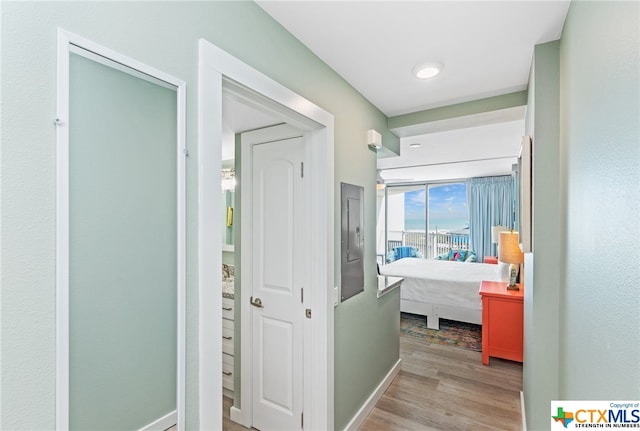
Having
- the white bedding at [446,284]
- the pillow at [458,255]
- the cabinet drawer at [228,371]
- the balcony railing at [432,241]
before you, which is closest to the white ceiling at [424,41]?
the cabinet drawer at [228,371]

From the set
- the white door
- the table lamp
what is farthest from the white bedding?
the white door

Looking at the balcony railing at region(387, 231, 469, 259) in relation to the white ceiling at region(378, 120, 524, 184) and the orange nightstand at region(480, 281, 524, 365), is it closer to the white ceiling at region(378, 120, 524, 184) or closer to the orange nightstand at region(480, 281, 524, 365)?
the white ceiling at region(378, 120, 524, 184)

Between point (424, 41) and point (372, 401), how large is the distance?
2528 millimetres

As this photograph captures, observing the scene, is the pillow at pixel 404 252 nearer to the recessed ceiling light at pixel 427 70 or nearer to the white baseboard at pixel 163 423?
the recessed ceiling light at pixel 427 70

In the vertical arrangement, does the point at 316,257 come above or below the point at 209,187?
below

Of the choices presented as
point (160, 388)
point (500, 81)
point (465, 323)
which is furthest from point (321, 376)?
point (465, 323)

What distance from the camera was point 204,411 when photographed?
3.49 ft

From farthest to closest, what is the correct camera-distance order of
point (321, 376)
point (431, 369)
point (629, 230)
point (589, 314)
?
point (431, 369)
point (321, 376)
point (589, 314)
point (629, 230)

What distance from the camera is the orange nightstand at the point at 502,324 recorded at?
310 cm

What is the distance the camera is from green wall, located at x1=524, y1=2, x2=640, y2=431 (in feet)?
2.39

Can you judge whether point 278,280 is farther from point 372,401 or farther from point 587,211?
point 587,211

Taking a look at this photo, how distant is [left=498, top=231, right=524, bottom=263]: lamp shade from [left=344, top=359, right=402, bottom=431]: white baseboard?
1.53 meters

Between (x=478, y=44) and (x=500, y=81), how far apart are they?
0.58 m

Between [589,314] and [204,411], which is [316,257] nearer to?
[204,411]
